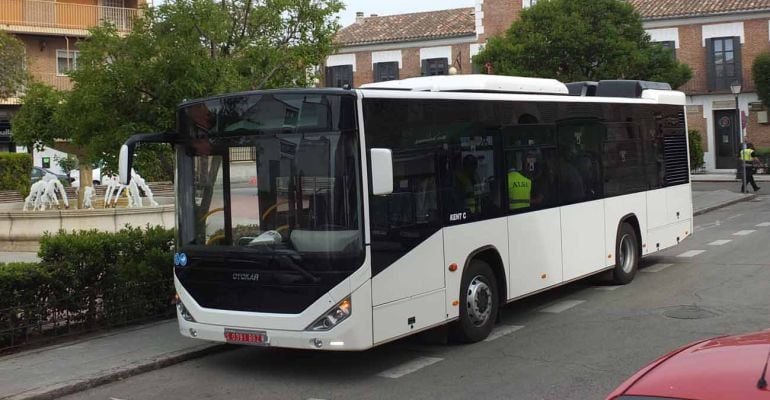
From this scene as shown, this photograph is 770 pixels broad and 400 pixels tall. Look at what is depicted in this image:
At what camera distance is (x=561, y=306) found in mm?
10742

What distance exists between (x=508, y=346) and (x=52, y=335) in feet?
16.7

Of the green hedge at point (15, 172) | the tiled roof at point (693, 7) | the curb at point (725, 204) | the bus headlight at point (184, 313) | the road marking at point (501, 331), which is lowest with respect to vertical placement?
the road marking at point (501, 331)

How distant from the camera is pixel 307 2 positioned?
11.7 meters

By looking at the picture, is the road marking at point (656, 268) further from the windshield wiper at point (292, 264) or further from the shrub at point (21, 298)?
the shrub at point (21, 298)

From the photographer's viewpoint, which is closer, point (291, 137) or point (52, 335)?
point (291, 137)

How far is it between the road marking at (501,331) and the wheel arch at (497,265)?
35 centimetres

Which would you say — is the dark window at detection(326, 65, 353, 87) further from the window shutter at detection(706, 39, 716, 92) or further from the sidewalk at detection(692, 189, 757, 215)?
the sidewalk at detection(692, 189, 757, 215)

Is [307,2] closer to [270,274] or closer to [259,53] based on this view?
[259,53]

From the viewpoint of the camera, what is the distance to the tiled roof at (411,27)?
46.9m

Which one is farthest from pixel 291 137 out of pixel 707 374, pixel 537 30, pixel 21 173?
pixel 21 173

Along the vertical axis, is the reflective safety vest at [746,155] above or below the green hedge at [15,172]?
below

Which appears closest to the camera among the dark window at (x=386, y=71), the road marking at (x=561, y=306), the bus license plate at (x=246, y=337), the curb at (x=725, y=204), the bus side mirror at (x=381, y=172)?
the bus side mirror at (x=381, y=172)

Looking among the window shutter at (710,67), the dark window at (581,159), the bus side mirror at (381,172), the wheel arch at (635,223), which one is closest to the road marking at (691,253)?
the wheel arch at (635,223)

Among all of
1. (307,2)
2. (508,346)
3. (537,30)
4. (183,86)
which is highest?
(537,30)
